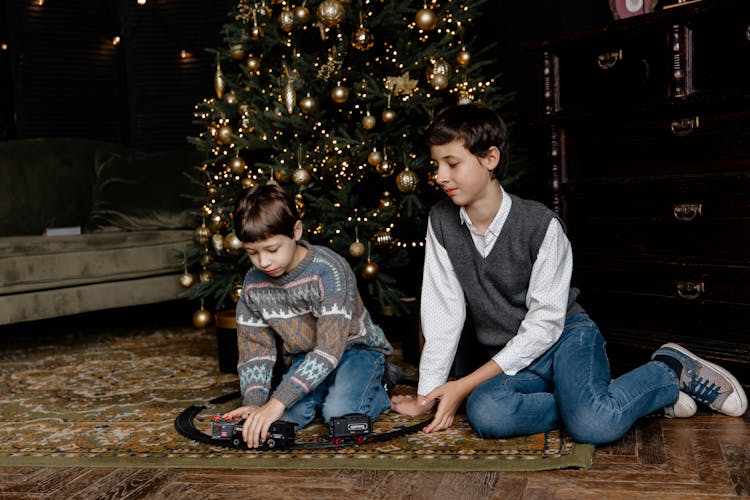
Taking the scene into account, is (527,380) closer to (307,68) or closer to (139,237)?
(307,68)

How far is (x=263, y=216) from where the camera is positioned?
2.04 metres

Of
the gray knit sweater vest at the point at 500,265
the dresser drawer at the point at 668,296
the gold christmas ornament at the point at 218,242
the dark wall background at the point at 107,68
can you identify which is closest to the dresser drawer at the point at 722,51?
the dresser drawer at the point at 668,296

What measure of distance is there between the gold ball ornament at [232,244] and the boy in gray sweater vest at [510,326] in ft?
3.15

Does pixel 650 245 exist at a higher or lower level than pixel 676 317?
higher

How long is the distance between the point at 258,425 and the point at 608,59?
1.63 meters

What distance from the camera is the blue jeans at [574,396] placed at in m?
1.92

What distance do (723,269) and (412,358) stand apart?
1.15 metres

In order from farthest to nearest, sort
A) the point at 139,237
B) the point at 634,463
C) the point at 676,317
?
the point at 139,237, the point at 676,317, the point at 634,463

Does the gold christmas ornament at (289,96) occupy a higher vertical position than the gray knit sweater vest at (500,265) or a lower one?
higher

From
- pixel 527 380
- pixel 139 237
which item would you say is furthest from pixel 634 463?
pixel 139 237

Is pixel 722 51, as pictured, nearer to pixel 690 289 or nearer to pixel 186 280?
pixel 690 289

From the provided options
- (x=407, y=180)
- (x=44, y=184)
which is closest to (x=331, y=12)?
(x=407, y=180)

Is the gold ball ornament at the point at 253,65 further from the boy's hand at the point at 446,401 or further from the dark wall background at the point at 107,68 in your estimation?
the dark wall background at the point at 107,68

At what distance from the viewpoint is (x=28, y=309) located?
130 inches
